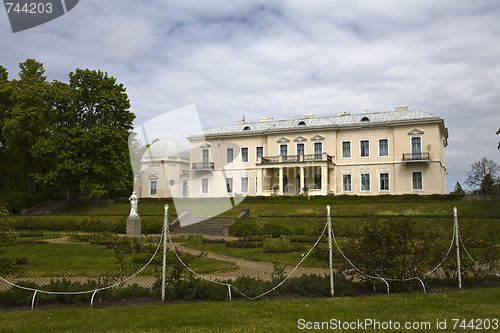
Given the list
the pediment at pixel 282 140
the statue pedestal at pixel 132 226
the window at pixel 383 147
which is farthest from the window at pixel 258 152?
the statue pedestal at pixel 132 226

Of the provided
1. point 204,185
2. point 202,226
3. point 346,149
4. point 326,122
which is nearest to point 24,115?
point 204,185

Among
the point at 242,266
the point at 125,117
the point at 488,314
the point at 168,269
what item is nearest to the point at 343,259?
the point at 488,314

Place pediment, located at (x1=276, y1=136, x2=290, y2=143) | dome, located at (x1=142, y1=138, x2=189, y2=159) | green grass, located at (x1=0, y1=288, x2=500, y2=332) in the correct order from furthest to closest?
dome, located at (x1=142, y1=138, x2=189, y2=159), pediment, located at (x1=276, y1=136, x2=290, y2=143), green grass, located at (x1=0, y1=288, x2=500, y2=332)

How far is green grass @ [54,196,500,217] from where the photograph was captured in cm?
2714

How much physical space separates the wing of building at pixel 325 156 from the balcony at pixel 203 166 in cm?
6

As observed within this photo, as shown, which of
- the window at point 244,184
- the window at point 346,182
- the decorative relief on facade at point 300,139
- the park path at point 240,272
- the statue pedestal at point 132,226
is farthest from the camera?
→ the window at point 244,184

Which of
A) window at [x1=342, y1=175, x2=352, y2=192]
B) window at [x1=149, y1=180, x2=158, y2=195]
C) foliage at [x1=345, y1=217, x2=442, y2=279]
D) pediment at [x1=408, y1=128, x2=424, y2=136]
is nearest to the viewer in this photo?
foliage at [x1=345, y1=217, x2=442, y2=279]

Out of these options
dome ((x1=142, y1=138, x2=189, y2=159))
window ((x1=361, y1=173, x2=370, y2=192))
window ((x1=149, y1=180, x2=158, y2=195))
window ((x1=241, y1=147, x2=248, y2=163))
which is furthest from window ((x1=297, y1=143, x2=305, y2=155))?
window ((x1=149, y1=180, x2=158, y2=195))

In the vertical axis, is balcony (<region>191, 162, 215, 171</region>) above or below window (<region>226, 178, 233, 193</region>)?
above

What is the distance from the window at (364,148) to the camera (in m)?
41.6

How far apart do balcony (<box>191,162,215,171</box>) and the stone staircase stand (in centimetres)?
2037

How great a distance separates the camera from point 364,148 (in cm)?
4184

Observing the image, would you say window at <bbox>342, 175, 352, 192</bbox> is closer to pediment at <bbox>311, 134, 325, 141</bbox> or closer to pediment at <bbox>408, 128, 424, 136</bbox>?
pediment at <bbox>311, 134, 325, 141</bbox>

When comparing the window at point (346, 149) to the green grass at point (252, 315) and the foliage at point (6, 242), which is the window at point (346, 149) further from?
the foliage at point (6, 242)
